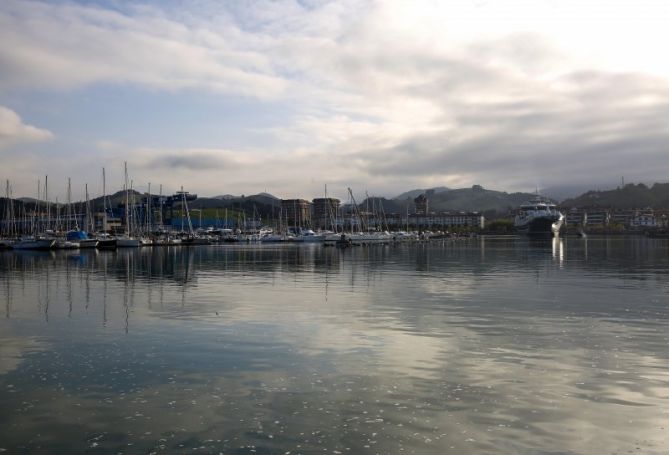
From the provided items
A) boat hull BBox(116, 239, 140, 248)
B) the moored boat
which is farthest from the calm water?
boat hull BBox(116, 239, 140, 248)

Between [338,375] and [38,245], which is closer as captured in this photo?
[338,375]

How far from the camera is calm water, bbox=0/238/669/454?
12.3m

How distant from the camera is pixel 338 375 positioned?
56.7ft

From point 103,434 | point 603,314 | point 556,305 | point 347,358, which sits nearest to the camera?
point 103,434

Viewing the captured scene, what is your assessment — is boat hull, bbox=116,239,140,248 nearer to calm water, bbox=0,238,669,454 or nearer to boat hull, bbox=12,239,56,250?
boat hull, bbox=12,239,56,250

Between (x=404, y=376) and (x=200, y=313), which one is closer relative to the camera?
(x=404, y=376)

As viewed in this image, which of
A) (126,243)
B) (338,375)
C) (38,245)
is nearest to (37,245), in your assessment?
(38,245)

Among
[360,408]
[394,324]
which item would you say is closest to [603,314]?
[394,324]

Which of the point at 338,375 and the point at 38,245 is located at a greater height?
the point at 38,245

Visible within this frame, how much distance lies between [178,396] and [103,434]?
286 cm

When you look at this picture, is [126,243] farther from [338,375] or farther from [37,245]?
[338,375]

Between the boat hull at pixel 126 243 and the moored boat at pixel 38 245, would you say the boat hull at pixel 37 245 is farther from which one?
the boat hull at pixel 126 243

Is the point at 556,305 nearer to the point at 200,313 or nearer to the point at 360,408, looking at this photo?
the point at 200,313

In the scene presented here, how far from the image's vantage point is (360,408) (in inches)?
557
